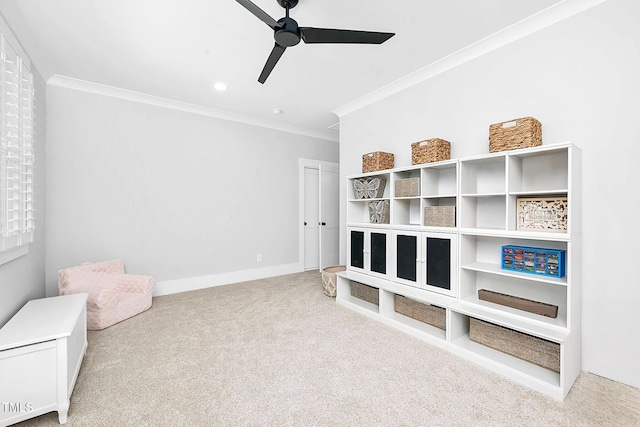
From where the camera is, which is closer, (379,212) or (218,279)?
(379,212)

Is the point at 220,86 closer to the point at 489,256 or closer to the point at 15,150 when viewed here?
the point at 15,150

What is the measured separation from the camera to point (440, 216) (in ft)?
8.20

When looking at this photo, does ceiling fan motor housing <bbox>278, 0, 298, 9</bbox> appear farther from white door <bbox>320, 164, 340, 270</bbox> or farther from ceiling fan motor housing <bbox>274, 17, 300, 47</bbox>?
white door <bbox>320, 164, 340, 270</bbox>

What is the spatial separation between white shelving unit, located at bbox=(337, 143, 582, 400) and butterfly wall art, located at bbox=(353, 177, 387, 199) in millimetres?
102

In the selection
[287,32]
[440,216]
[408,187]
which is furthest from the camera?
[408,187]

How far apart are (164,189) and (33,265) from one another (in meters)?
1.49

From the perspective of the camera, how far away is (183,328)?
2.68 m

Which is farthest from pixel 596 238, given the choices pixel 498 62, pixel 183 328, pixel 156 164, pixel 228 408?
pixel 156 164

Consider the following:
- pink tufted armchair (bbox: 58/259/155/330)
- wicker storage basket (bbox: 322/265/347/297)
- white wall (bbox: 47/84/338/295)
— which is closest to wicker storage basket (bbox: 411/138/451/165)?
wicker storage basket (bbox: 322/265/347/297)

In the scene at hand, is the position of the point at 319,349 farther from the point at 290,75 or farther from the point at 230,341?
the point at 290,75

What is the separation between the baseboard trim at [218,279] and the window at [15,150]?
65.0 inches

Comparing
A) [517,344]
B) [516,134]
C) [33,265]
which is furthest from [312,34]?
[33,265]

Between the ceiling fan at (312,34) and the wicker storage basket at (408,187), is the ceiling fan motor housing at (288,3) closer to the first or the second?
the ceiling fan at (312,34)

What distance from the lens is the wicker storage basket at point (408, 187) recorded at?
272cm
